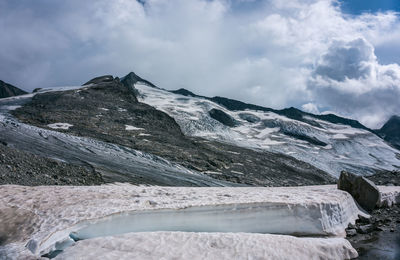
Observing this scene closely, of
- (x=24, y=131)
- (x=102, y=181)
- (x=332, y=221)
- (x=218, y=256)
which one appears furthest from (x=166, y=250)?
(x=24, y=131)

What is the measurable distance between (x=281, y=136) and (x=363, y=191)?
2462 inches

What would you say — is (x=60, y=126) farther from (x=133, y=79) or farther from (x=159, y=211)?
(x=133, y=79)

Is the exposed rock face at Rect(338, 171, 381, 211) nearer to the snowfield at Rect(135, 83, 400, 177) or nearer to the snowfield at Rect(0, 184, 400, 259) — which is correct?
the snowfield at Rect(0, 184, 400, 259)

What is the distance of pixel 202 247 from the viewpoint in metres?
6.17

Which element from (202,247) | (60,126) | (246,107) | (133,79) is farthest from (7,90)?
(202,247)

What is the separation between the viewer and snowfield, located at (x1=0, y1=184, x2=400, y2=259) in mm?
6160

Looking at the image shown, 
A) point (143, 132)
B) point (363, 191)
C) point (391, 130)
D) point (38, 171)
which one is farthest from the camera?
point (391, 130)

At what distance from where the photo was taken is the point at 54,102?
41062mm

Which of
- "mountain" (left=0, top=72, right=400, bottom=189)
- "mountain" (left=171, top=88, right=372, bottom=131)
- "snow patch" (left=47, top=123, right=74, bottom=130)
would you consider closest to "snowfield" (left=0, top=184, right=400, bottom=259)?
"mountain" (left=0, top=72, right=400, bottom=189)

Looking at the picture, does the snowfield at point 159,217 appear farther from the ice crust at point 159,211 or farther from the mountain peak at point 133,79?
the mountain peak at point 133,79

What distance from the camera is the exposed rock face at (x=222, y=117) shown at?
74475 millimetres

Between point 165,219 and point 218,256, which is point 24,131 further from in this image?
point 218,256

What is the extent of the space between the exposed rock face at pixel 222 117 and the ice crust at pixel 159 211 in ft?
A: 213

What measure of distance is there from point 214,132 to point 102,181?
4417cm
